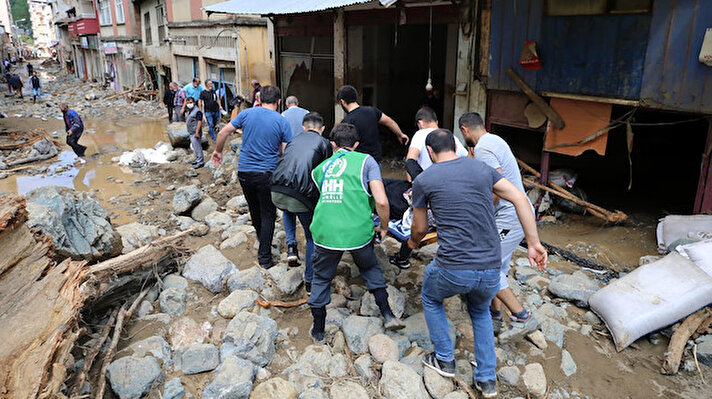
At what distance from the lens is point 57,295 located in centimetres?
316

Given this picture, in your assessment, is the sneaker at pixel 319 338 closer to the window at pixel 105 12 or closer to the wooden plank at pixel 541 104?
the wooden plank at pixel 541 104

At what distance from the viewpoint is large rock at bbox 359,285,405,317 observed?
3835 mm

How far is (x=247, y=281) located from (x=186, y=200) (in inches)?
124

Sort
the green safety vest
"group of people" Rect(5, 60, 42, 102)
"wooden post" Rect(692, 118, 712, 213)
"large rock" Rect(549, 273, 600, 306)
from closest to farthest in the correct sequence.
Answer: the green safety vest, "large rock" Rect(549, 273, 600, 306), "wooden post" Rect(692, 118, 712, 213), "group of people" Rect(5, 60, 42, 102)

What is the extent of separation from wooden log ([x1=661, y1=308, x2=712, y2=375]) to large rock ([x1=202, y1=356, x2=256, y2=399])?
299 centimetres

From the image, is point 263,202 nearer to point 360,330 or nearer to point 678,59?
point 360,330

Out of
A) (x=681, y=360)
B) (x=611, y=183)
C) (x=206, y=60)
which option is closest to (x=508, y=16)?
(x=611, y=183)

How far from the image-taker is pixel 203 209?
704 centimetres

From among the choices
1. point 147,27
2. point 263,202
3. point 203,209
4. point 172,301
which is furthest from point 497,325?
point 147,27

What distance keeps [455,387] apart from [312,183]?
1.92 meters

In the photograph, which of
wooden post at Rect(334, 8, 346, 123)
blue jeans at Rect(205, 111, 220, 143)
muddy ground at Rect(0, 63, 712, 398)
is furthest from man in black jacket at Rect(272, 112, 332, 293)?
blue jeans at Rect(205, 111, 220, 143)

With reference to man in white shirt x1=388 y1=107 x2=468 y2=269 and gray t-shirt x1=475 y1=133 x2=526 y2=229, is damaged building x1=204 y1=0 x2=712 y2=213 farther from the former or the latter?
gray t-shirt x1=475 y1=133 x2=526 y2=229

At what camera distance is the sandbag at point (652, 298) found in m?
3.60

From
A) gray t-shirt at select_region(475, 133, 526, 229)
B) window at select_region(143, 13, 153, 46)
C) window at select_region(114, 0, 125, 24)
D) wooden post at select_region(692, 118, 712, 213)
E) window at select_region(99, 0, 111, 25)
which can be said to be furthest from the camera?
window at select_region(99, 0, 111, 25)
